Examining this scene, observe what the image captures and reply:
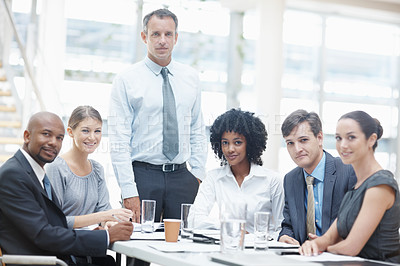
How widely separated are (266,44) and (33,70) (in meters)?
2.61

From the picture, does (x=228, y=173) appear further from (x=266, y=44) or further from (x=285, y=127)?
(x=266, y=44)

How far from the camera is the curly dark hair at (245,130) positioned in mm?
2979

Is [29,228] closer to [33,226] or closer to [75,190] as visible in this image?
[33,226]

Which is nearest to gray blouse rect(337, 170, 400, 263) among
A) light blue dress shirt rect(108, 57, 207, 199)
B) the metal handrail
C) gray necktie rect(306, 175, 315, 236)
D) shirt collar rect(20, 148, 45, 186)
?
gray necktie rect(306, 175, 315, 236)

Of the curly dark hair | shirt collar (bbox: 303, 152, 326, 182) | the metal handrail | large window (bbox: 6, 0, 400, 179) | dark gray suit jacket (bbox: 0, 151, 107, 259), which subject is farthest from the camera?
large window (bbox: 6, 0, 400, 179)

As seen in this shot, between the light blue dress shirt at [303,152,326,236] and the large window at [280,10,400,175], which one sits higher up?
the large window at [280,10,400,175]

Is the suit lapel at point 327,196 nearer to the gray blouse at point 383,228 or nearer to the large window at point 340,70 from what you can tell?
the gray blouse at point 383,228

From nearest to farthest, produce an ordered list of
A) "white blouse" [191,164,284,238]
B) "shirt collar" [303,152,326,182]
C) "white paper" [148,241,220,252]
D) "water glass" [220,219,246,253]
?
1. "water glass" [220,219,246,253]
2. "white paper" [148,241,220,252]
3. "shirt collar" [303,152,326,182]
4. "white blouse" [191,164,284,238]

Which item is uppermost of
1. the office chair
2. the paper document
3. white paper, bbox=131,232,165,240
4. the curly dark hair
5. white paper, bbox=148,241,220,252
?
the curly dark hair

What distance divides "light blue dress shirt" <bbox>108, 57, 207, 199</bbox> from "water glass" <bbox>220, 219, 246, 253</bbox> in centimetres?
131

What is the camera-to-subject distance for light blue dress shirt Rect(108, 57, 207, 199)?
10.1 feet

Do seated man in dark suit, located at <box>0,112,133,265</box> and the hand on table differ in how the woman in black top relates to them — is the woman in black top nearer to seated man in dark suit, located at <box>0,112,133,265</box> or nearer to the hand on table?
the hand on table

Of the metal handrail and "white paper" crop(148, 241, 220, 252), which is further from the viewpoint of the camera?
the metal handrail

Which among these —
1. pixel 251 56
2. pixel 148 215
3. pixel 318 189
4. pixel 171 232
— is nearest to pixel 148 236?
pixel 148 215
